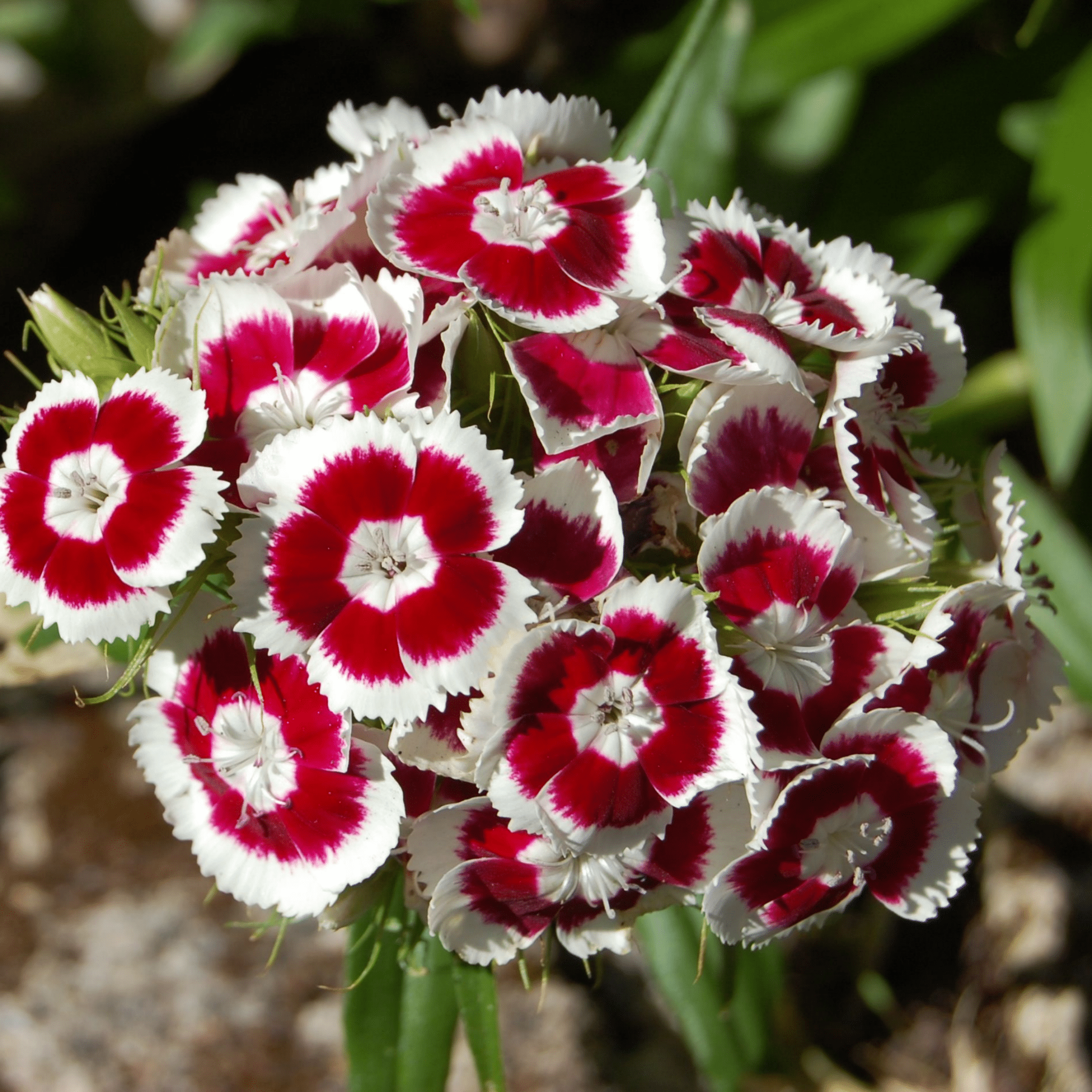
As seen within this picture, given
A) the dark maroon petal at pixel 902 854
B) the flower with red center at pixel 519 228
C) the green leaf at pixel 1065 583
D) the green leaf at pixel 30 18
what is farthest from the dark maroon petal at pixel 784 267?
the green leaf at pixel 30 18

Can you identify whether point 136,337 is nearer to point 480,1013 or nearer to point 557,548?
point 557,548

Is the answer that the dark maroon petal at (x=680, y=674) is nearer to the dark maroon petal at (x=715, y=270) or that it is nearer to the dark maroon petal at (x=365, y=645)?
the dark maroon petal at (x=365, y=645)

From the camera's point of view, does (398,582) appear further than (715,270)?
No

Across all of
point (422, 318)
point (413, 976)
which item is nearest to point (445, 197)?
point (422, 318)

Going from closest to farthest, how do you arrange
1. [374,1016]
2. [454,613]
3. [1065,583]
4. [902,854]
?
[454,613], [902,854], [374,1016], [1065,583]

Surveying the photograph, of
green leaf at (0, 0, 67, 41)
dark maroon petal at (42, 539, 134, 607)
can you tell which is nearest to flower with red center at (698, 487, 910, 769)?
dark maroon petal at (42, 539, 134, 607)

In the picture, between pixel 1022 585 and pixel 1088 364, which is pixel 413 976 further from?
pixel 1088 364

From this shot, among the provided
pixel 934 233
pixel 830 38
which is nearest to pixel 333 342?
pixel 830 38
